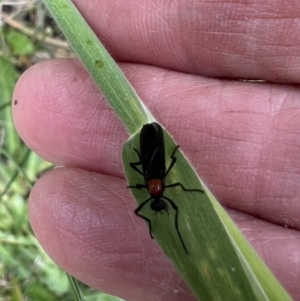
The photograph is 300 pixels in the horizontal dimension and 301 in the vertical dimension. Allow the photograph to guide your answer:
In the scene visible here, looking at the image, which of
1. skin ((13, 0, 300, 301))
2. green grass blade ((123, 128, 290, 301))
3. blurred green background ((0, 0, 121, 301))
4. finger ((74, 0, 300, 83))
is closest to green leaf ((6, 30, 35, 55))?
blurred green background ((0, 0, 121, 301))

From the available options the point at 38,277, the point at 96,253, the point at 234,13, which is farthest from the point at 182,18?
the point at 38,277

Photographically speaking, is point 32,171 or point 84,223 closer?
point 84,223

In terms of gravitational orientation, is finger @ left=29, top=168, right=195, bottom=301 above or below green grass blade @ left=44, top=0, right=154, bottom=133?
below

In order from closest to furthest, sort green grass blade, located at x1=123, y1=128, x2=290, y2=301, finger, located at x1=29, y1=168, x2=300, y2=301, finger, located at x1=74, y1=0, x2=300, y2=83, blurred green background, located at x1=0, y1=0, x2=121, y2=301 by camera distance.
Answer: green grass blade, located at x1=123, y1=128, x2=290, y2=301
finger, located at x1=29, y1=168, x2=300, y2=301
finger, located at x1=74, y1=0, x2=300, y2=83
blurred green background, located at x1=0, y1=0, x2=121, y2=301

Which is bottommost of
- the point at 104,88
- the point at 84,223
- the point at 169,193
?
the point at 84,223

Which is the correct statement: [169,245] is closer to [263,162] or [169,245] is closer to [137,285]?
[137,285]

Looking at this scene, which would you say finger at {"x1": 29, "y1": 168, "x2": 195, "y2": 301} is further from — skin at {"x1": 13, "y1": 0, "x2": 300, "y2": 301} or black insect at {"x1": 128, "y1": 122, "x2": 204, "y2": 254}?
black insect at {"x1": 128, "y1": 122, "x2": 204, "y2": 254}

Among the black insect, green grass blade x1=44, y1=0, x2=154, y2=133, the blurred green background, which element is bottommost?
the blurred green background
